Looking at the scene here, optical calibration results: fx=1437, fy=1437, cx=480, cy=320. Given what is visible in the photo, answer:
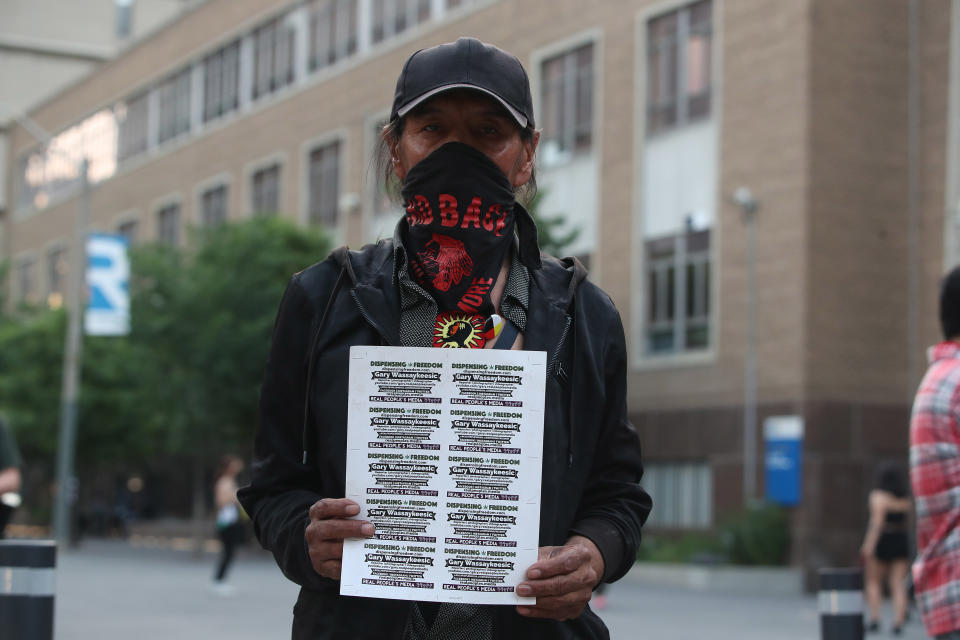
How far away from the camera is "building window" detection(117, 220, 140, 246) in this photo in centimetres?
5434

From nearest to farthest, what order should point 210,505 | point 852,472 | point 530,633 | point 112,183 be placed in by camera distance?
point 530,633 → point 852,472 → point 210,505 → point 112,183

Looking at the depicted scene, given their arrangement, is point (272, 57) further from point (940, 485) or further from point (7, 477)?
point (940, 485)

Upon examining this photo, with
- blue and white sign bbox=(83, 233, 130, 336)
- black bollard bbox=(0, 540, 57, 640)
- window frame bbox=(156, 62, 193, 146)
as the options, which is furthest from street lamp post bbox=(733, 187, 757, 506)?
window frame bbox=(156, 62, 193, 146)

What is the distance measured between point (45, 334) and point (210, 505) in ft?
36.1

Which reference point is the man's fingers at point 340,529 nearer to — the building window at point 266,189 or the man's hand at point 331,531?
the man's hand at point 331,531

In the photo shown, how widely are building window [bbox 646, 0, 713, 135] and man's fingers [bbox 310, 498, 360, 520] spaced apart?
1088 inches

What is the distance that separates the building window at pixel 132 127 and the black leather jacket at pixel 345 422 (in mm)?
54269

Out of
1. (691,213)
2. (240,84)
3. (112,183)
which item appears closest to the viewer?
(691,213)

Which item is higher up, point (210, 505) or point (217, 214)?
point (217, 214)

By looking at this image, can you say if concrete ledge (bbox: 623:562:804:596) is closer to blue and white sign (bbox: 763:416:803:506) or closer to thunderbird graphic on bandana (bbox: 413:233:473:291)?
blue and white sign (bbox: 763:416:803:506)

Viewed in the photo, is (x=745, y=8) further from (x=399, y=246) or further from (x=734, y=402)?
(x=399, y=246)

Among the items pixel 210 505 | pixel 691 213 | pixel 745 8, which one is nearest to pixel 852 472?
pixel 691 213

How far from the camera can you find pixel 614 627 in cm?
1625

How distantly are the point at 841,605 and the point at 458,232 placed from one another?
3.95m
